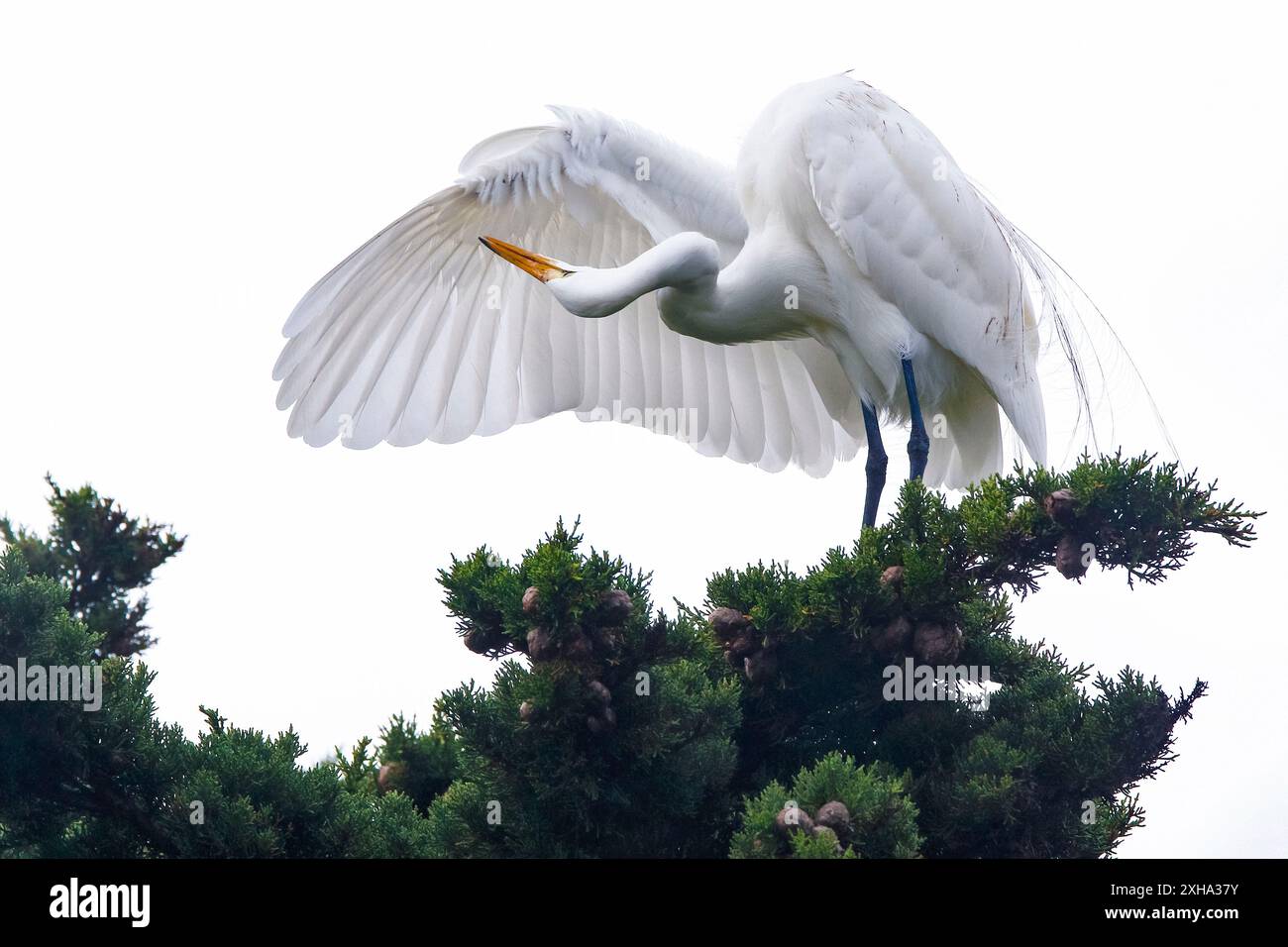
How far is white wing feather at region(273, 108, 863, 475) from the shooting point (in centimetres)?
553

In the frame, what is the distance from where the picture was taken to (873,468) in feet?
19.1

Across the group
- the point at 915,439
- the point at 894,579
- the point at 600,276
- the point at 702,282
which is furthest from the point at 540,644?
the point at 915,439

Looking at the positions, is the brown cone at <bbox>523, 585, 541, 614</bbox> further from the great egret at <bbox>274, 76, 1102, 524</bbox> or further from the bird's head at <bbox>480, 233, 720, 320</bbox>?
the great egret at <bbox>274, 76, 1102, 524</bbox>

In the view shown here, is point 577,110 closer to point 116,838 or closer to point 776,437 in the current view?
point 776,437

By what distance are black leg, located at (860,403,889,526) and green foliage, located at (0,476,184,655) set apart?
9.24ft

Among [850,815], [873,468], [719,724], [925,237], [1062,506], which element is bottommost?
[850,815]

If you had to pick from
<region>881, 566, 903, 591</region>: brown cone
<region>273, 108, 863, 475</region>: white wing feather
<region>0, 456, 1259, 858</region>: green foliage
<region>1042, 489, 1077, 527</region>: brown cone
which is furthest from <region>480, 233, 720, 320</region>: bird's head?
Answer: <region>1042, 489, 1077, 527</region>: brown cone

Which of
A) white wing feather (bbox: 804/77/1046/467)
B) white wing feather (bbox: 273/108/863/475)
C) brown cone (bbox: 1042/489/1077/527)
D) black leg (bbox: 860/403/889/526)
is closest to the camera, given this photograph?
brown cone (bbox: 1042/489/1077/527)

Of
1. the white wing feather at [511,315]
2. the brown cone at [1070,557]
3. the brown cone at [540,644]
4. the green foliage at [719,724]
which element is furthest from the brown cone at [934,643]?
the white wing feather at [511,315]

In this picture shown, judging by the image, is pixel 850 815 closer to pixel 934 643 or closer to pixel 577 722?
pixel 577 722

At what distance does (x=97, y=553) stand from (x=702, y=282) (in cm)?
249

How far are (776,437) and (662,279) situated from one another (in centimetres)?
213

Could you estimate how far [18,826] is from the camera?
12.3ft
